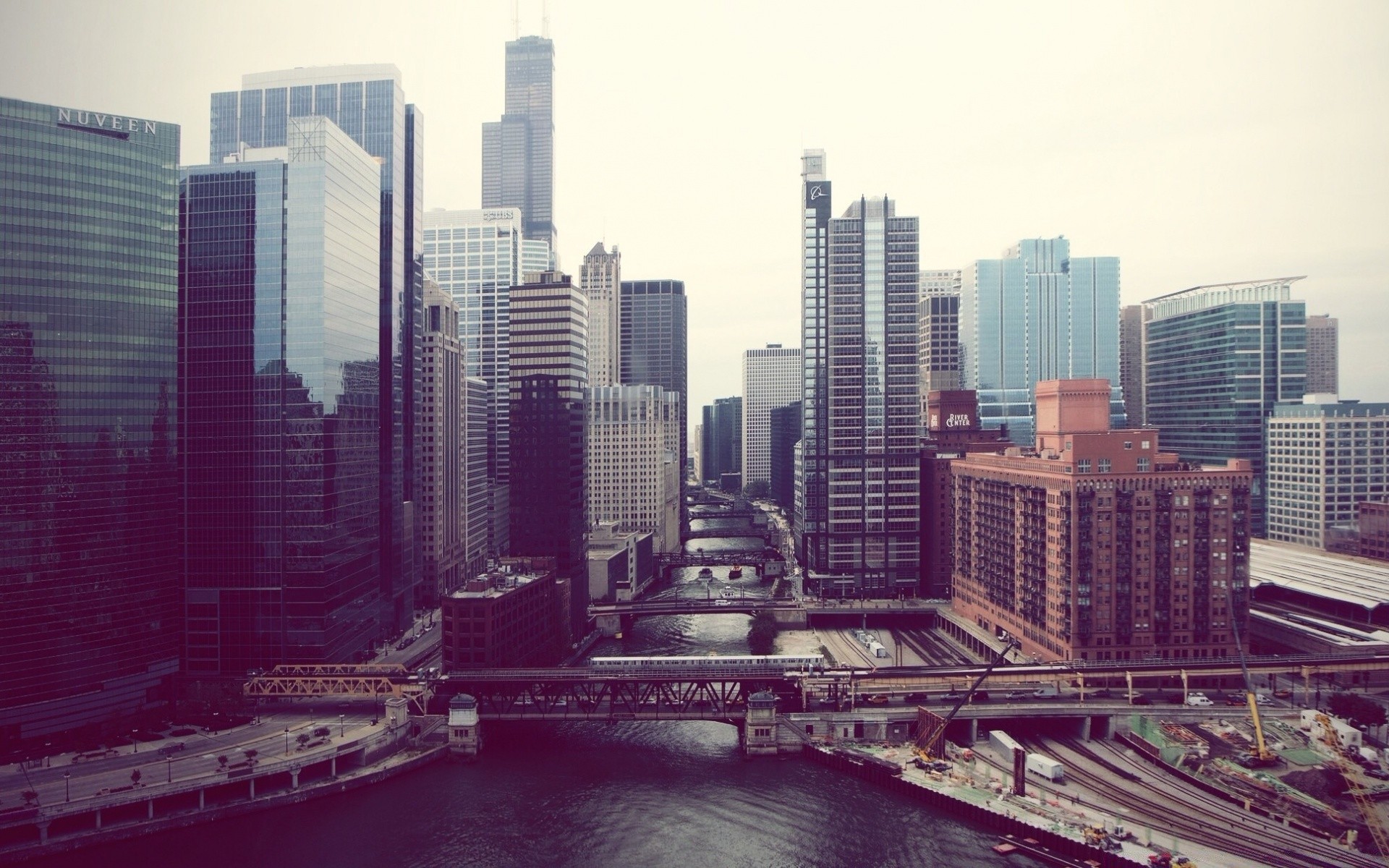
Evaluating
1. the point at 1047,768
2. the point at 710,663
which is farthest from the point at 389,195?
the point at 1047,768

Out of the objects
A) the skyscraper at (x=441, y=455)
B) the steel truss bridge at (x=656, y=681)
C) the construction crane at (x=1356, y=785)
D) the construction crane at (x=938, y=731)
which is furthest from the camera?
the skyscraper at (x=441, y=455)

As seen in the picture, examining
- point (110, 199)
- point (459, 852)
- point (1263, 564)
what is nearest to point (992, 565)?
point (1263, 564)

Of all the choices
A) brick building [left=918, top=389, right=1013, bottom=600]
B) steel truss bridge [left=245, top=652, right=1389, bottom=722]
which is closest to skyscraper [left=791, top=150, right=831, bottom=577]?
brick building [left=918, top=389, right=1013, bottom=600]

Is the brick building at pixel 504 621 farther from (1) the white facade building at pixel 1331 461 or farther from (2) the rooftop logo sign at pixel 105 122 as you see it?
(1) the white facade building at pixel 1331 461

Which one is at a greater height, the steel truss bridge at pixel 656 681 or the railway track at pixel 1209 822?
the steel truss bridge at pixel 656 681

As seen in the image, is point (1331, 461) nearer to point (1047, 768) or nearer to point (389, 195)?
point (1047, 768)

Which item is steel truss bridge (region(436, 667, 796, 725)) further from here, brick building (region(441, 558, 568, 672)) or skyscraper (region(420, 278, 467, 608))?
skyscraper (region(420, 278, 467, 608))

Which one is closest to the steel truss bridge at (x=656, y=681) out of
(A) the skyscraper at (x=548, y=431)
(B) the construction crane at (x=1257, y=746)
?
(B) the construction crane at (x=1257, y=746)
